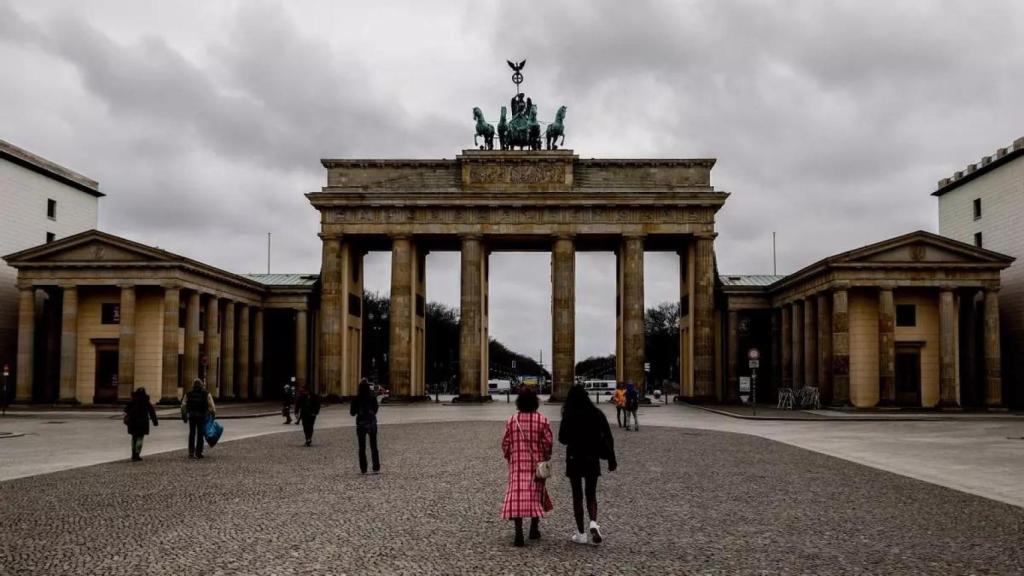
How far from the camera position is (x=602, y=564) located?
11.0 metres

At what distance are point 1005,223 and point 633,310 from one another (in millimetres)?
23538

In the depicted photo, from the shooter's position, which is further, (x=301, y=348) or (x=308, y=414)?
(x=301, y=348)

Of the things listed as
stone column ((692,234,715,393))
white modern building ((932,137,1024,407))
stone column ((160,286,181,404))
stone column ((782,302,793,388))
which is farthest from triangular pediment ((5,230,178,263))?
white modern building ((932,137,1024,407))

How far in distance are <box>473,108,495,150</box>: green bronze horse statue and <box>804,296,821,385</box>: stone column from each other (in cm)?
2428

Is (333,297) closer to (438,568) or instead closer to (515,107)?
(515,107)

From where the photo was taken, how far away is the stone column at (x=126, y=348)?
55.5m

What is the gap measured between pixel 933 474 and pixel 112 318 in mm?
49631

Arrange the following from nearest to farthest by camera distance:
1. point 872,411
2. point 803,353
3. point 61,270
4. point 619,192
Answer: point 872,411 → point 61,270 → point 803,353 → point 619,192

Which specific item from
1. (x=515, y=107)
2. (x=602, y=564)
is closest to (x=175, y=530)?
(x=602, y=564)

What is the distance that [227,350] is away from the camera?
6500 cm

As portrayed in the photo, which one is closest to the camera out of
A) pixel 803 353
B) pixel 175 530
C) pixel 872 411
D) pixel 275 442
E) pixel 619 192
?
pixel 175 530

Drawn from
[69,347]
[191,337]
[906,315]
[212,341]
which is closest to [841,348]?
[906,315]

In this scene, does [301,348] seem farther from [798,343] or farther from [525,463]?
[525,463]

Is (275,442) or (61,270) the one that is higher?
(61,270)
